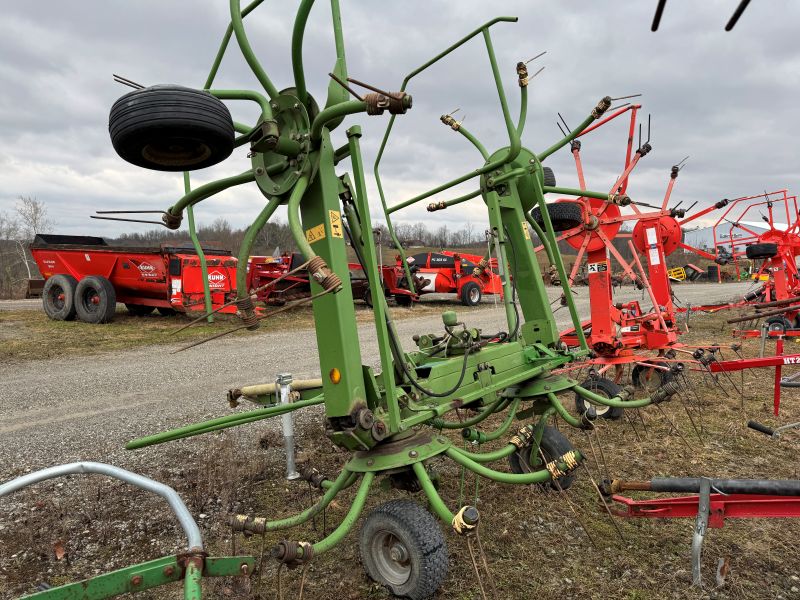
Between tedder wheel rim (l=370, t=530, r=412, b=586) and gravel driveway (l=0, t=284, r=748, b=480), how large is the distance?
9.11 feet

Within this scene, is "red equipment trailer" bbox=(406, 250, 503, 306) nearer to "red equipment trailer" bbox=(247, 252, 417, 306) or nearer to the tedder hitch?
"red equipment trailer" bbox=(247, 252, 417, 306)

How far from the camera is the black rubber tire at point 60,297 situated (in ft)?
42.8

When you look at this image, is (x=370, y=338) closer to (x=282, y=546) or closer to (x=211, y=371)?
(x=211, y=371)

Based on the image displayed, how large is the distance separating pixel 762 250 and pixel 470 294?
402 inches

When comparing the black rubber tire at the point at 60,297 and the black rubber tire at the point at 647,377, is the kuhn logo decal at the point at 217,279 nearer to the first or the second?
the black rubber tire at the point at 60,297

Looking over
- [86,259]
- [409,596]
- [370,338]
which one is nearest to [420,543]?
[409,596]

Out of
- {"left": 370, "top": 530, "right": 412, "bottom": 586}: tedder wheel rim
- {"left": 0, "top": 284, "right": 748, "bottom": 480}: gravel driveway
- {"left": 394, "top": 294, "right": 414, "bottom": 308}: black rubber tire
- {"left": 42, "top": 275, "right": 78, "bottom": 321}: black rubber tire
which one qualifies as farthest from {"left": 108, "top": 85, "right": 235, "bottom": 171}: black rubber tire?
{"left": 394, "top": 294, "right": 414, "bottom": 308}: black rubber tire

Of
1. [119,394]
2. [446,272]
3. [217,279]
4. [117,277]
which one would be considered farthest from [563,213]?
[446,272]

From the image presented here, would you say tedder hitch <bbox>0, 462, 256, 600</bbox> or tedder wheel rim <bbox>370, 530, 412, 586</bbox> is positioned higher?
tedder hitch <bbox>0, 462, 256, 600</bbox>

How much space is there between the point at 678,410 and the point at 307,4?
18.3 feet

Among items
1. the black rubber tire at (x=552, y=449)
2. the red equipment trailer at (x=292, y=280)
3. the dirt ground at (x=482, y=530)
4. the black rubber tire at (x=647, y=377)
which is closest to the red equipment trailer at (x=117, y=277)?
the red equipment trailer at (x=292, y=280)

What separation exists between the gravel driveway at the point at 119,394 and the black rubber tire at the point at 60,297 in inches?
163

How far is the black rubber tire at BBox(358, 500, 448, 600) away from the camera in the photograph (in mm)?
2537

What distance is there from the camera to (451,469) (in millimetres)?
4340
